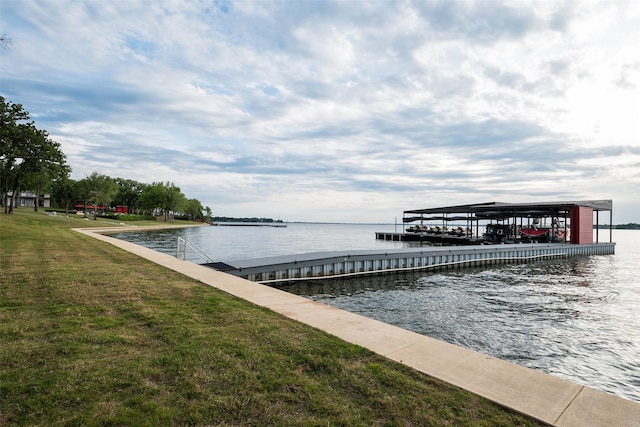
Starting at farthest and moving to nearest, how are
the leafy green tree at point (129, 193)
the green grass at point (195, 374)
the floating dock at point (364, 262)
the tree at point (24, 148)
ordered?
the leafy green tree at point (129, 193)
the tree at point (24, 148)
the floating dock at point (364, 262)
the green grass at point (195, 374)

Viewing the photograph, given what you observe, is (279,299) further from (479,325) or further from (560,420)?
(560,420)

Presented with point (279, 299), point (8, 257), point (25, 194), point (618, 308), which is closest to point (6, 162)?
point (8, 257)

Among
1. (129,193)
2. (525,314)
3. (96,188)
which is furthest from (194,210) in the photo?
(525,314)

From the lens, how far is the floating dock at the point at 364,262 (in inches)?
661

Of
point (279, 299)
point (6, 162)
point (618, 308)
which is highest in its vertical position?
point (6, 162)

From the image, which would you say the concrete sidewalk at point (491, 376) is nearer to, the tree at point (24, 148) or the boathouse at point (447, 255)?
the boathouse at point (447, 255)

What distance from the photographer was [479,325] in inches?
423

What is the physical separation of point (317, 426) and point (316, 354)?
1842mm

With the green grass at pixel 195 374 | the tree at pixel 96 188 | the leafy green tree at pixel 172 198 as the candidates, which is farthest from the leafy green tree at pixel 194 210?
the green grass at pixel 195 374

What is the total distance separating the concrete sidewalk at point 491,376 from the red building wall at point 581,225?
148 feet

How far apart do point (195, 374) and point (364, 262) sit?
17419mm

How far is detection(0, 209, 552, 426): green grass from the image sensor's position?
11.9 ft

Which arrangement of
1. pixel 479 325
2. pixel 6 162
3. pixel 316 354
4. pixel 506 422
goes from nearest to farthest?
pixel 506 422, pixel 316 354, pixel 479 325, pixel 6 162

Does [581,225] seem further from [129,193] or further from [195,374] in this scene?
[129,193]
